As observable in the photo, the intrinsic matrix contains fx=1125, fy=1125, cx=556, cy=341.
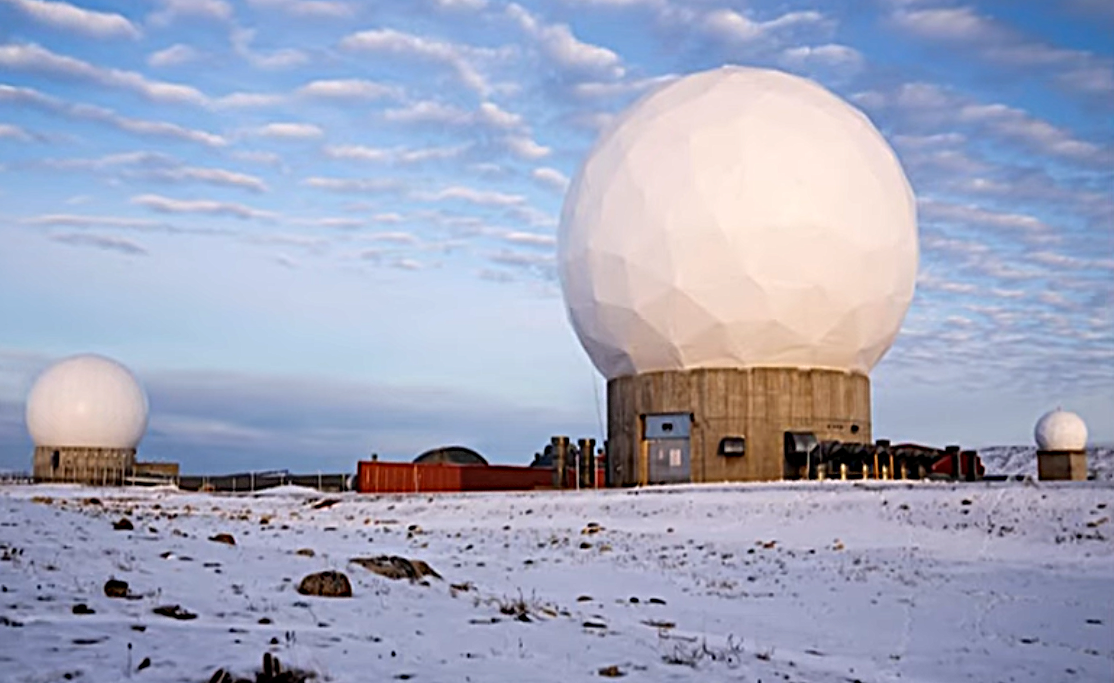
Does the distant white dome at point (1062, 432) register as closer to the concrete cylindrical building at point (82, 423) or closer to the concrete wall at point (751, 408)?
the concrete wall at point (751, 408)

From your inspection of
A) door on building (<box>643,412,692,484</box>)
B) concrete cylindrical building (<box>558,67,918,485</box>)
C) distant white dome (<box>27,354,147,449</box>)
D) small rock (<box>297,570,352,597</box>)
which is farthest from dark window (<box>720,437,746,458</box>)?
distant white dome (<box>27,354,147,449</box>)

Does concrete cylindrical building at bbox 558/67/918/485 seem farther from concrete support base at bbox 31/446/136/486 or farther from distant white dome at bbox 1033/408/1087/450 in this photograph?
concrete support base at bbox 31/446/136/486

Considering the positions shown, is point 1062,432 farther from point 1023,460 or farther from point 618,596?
point 618,596

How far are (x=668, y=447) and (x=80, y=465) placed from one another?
34917 mm

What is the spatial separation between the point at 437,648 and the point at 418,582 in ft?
11.3

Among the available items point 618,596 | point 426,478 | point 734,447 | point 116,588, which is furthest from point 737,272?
point 116,588

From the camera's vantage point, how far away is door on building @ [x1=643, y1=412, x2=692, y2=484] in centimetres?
3697

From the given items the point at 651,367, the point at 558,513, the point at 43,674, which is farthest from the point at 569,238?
the point at 43,674

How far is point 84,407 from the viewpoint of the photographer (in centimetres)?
5744

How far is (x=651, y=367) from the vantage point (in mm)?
37719

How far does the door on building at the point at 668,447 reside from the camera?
3697 cm

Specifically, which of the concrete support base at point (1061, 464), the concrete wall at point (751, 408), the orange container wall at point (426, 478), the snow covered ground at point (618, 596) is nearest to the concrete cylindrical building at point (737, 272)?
the concrete wall at point (751, 408)

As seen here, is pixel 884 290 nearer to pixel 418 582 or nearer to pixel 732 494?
pixel 732 494

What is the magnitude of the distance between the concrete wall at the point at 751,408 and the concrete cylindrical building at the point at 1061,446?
22.9 m
